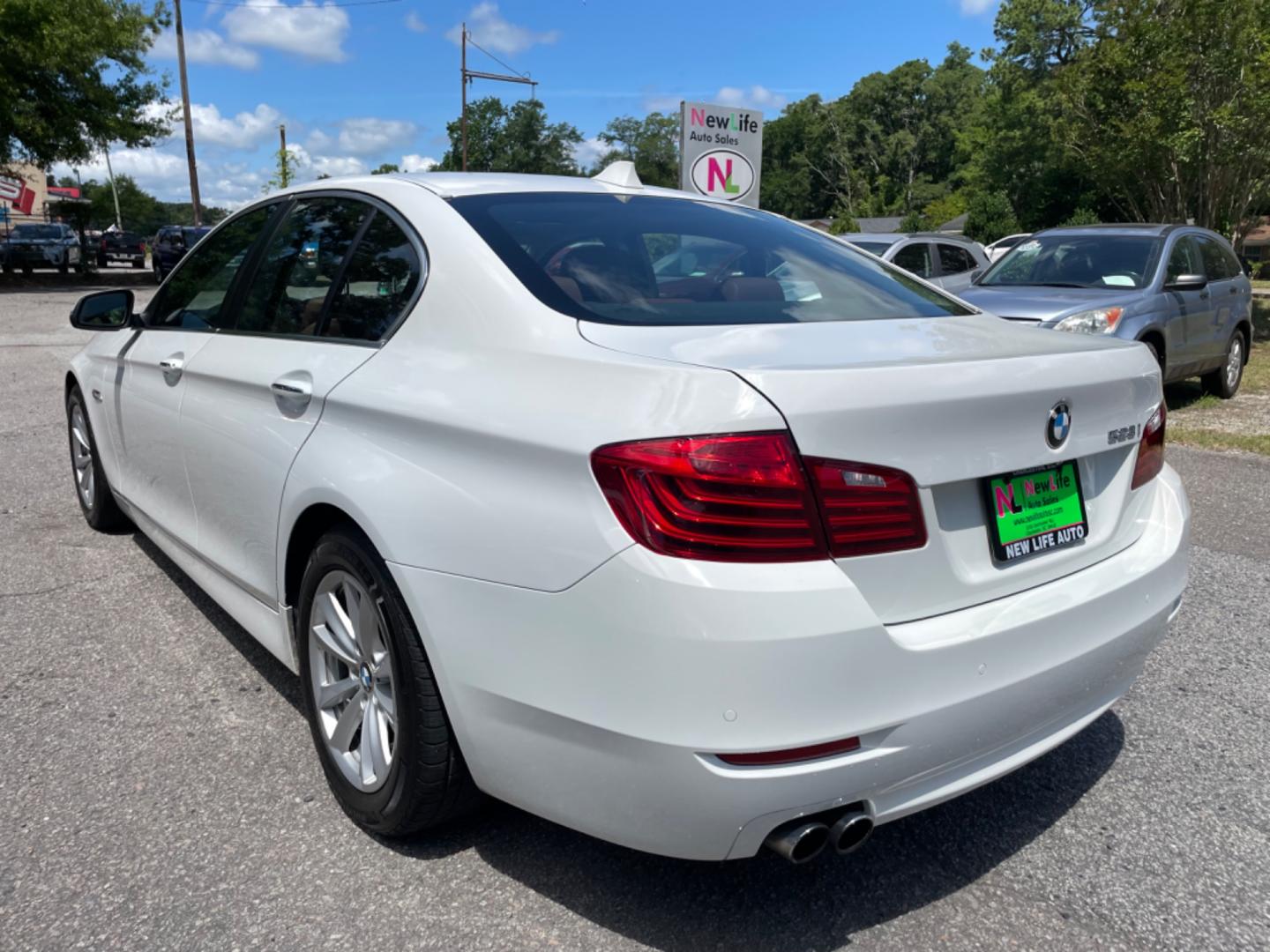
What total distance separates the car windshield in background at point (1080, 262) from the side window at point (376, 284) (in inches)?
296

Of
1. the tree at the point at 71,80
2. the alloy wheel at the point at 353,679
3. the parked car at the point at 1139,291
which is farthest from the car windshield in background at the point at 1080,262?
the tree at the point at 71,80

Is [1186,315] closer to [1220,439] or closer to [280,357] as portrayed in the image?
[1220,439]

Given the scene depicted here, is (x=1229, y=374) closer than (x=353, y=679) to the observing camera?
No

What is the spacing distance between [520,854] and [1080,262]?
8.49 metres

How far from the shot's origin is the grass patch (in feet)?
25.8

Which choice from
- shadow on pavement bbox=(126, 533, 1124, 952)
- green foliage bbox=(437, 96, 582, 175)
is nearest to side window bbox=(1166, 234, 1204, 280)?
shadow on pavement bbox=(126, 533, 1124, 952)

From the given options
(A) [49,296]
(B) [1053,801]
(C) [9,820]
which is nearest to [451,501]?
(C) [9,820]

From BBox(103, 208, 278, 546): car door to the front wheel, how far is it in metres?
9.75

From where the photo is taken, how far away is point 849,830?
1964 millimetres

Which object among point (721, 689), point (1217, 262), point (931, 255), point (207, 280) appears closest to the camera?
point (721, 689)

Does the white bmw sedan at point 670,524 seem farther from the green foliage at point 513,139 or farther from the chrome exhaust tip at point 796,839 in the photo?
the green foliage at point 513,139

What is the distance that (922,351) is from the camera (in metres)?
2.17

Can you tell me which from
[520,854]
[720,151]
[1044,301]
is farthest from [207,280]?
[720,151]

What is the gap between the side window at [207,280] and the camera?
3.50 m
